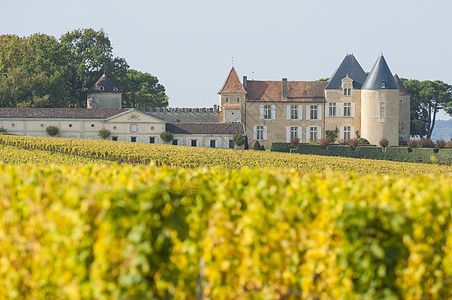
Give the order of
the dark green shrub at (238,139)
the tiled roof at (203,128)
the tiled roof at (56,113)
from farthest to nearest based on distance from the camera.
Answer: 1. the tiled roof at (203,128)
2. the dark green shrub at (238,139)
3. the tiled roof at (56,113)

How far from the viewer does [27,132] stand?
172 feet

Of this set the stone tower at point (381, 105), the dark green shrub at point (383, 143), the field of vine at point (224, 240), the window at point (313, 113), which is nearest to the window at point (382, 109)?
the stone tower at point (381, 105)

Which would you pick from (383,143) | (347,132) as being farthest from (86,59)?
(383,143)

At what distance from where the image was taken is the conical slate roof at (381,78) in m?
54.8

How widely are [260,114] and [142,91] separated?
898 inches

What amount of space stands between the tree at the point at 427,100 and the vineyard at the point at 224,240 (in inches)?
2714

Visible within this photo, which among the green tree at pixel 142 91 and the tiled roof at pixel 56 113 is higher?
the green tree at pixel 142 91

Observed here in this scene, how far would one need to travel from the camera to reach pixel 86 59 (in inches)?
2569

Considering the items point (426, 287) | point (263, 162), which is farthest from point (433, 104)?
point (426, 287)

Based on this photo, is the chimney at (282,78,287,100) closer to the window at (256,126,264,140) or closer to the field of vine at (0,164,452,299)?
the window at (256,126,264,140)

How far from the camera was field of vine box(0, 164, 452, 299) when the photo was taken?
5.05 m

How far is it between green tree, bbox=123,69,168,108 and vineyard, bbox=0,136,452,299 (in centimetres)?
6310

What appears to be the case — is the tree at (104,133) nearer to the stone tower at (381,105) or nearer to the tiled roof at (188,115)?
the tiled roof at (188,115)

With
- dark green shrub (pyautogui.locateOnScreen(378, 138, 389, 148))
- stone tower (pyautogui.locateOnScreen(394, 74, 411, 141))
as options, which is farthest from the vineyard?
stone tower (pyautogui.locateOnScreen(394, 74, 411, 141))
